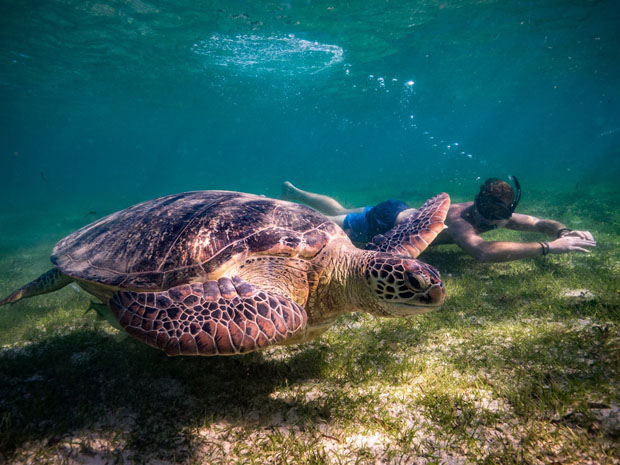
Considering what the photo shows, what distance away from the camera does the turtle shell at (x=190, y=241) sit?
2469 mm

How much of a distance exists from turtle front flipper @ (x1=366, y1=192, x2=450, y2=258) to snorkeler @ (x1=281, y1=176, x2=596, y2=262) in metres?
1.34

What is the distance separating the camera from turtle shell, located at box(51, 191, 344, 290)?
2469mm

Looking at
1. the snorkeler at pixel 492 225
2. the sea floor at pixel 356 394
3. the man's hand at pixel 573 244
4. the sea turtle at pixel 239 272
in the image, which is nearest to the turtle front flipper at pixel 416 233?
the sea turtle at pixel 239 272

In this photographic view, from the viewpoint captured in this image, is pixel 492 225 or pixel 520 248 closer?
pixel 520 248

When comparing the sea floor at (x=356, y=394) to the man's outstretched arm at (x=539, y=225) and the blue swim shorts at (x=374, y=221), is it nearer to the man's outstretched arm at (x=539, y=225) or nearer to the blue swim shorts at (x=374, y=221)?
the man's outstretched arm at (x=539, y=225)

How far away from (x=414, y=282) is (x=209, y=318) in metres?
1.55

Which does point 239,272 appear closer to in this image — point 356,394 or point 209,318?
point 209,318

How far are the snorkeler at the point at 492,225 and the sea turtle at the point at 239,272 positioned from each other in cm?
139

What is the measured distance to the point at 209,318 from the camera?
71.4 inches

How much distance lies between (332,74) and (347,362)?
95.5 ft

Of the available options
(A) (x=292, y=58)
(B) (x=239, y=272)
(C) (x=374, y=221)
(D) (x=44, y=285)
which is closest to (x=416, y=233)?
(B) (x=239, y=272)

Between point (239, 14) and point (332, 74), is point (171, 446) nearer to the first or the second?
point (239, 14)

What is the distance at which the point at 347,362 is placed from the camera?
2500mm

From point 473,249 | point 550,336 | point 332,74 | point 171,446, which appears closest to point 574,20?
point 332,74
